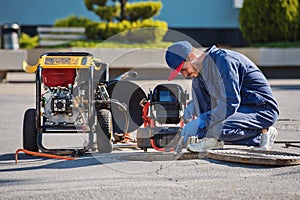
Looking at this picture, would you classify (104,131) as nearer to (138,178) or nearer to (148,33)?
(138,178)

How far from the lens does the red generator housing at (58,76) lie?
22.8 feet

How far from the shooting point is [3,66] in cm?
1739

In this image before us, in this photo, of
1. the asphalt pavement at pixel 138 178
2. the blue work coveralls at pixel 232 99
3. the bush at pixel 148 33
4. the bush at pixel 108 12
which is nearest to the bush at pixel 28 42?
the bush at pixel 108 12

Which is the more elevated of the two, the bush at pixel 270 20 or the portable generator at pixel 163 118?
the bush at pixel 270 20

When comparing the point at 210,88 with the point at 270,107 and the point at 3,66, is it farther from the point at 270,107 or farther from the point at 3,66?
the point at 3,66

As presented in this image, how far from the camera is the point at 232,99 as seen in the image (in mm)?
6602

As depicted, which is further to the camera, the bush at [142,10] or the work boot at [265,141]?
the bush at [142,10]

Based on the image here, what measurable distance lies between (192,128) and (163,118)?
38 centimetres

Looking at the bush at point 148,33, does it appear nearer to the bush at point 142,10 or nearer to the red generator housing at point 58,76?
the bush at point 142,10

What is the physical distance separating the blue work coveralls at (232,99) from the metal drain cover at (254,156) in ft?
0.48

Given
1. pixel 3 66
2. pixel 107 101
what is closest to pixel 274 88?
pixel 3 66

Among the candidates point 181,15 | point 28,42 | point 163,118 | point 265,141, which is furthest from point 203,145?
point 181,15

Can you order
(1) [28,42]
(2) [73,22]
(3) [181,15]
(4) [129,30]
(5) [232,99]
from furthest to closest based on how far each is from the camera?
1. (3) [181,15]
2. (2) [73,22]
3. (1) [28,42]
4. (4) [129,30]
5. (5) [232,99]

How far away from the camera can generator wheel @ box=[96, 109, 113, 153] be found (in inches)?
274
